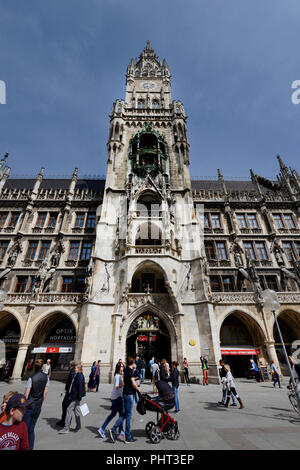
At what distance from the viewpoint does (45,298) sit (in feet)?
60.5

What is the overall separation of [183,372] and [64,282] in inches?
528

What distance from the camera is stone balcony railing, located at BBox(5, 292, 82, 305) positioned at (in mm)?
18094

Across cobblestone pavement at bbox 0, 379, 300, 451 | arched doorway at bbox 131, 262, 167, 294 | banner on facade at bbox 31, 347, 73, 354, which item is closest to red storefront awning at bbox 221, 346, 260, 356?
arched doorway at bbox 131, 262, 167, 294

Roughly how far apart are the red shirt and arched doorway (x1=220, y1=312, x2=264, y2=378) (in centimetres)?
1851

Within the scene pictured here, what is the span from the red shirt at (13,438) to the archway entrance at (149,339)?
15.8 m

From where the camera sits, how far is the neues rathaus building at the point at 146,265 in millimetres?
17062

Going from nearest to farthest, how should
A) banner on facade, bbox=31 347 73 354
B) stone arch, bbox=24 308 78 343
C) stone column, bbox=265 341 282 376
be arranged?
1. stone column, bbox=265 341 282 376
2. banner on facade, bbox=31 347 73 354
3. stone arch, bbox=24 308 78 343

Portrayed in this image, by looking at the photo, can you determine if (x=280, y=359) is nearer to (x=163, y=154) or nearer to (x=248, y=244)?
(x=248, y=244)

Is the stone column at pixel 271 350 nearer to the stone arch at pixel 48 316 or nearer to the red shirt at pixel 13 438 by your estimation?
the stone arch at pixel 48 316

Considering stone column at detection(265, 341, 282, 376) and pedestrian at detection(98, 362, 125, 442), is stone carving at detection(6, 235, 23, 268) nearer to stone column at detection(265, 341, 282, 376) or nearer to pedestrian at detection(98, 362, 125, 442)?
pedestrian at detection(98, 362, 125, 442)

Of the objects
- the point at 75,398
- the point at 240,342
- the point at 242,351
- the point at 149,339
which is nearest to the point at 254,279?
the point at 240,342

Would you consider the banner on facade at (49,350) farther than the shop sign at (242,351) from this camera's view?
No

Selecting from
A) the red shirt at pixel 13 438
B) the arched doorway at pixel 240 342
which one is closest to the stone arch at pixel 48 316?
the arched doorway at pixel 240 342
